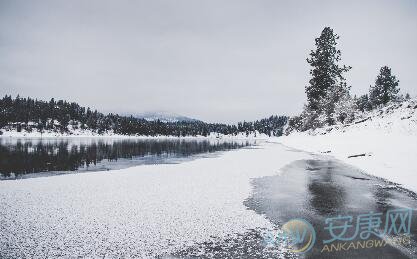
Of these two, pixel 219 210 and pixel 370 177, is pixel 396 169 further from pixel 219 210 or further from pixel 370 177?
pixel 219 210

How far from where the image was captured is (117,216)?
30.9 feet

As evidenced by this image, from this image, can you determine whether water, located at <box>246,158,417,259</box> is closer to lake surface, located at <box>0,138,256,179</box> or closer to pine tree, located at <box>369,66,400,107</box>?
lake surface, located at <box>0,138,256,179</box>

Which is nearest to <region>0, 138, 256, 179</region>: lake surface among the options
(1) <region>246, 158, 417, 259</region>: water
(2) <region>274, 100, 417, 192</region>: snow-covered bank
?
(1) <region>246, 158, 417, 259</region>: water

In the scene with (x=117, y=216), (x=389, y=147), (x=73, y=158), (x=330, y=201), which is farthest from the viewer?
(x=73, y=158)

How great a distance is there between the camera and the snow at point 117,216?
704cm

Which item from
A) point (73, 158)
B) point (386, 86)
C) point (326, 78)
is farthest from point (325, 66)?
Answer: point (73, 158)

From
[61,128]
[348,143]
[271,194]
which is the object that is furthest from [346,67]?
[61,128]

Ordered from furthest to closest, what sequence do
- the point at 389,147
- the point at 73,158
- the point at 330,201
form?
the point at 73,158 < the point at 389,147 < the point at 330,201

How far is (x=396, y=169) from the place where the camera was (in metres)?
18.7

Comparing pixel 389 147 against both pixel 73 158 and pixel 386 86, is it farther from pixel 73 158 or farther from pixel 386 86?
pixel 386 86

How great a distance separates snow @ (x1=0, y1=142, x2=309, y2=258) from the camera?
7039mm

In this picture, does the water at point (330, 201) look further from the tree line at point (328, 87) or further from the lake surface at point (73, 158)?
the tree line at point (328, 87)

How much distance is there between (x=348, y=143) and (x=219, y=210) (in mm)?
29436

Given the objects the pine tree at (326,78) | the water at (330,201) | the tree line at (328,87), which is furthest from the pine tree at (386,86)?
the water at (330,201)
